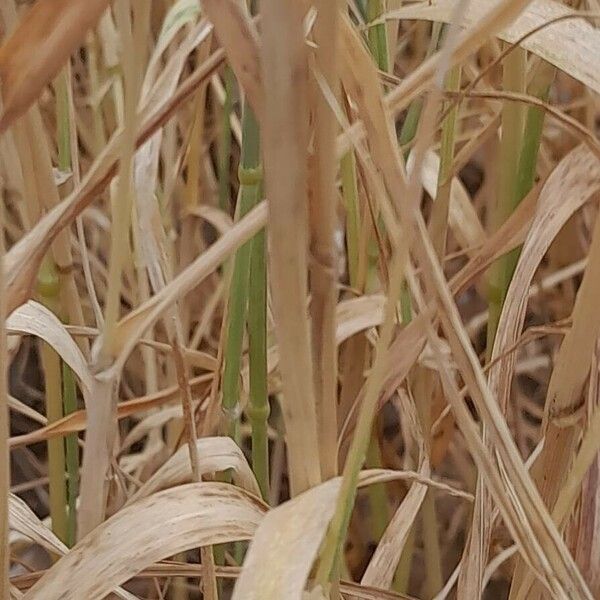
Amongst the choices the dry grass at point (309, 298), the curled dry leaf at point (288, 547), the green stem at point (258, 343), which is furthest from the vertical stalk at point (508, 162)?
the curled dry leaf at point (288, 547)

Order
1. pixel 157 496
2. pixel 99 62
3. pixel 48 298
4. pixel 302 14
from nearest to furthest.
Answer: pixel 302 14 → pixel 157 496 → pixel 48 298 → pixel 99 62

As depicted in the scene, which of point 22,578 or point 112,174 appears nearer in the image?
point 112,174

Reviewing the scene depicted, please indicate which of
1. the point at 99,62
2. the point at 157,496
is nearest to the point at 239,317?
the point at 157,496

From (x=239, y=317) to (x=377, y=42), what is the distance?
0.11m

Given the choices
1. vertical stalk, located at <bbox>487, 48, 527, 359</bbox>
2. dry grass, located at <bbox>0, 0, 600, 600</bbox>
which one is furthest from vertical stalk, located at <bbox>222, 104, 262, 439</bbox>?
vertical stalk, located at <bbox>487, 48, 527, 359</bbox>

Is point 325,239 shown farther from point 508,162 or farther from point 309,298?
point 508,162

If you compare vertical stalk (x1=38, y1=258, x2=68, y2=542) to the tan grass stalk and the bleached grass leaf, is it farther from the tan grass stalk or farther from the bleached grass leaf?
the tan grass stalk

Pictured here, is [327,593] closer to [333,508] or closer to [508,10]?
[333,508]

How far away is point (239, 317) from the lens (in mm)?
375

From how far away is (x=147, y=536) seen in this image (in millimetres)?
278

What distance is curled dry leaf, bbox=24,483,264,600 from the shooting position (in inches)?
10.7

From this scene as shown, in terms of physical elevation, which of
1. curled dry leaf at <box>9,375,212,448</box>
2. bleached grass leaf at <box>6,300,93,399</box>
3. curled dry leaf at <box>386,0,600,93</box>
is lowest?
curled dry leaf at <box>9,375,212,448</box>

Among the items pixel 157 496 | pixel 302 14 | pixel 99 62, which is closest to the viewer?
pixel 302 14

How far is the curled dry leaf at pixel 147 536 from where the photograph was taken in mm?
272
